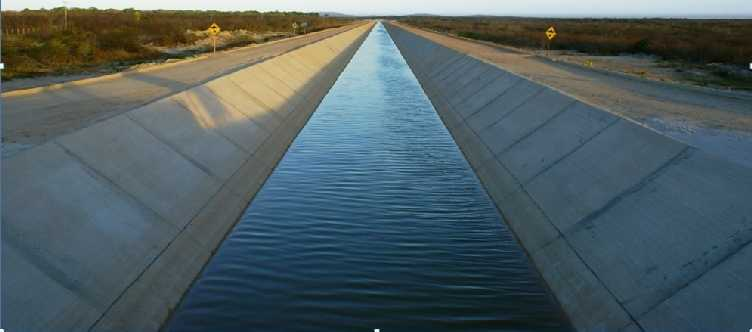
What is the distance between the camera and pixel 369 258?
11961 millimetres

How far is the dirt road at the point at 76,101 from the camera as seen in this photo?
1500cm

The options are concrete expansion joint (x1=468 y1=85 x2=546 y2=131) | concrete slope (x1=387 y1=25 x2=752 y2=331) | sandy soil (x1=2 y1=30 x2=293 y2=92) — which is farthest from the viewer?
sandy soil (x1=2 y1=30 x2=293 y2=92)

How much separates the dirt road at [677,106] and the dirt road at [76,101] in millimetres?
14431

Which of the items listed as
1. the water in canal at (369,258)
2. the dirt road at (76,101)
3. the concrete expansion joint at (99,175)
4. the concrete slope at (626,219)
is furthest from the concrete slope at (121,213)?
the concrete slope at (626,219)

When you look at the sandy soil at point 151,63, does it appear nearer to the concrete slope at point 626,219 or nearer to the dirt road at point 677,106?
the concrete slope at point 626,219

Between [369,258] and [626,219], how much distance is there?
4704mm

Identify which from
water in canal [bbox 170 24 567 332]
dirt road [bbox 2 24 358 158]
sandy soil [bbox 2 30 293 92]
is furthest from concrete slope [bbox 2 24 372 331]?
sandy soil [bbox 2 30 293 92]

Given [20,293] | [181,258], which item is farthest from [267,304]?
[20,293]

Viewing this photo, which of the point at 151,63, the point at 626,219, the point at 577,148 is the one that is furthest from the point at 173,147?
the point at 151,63

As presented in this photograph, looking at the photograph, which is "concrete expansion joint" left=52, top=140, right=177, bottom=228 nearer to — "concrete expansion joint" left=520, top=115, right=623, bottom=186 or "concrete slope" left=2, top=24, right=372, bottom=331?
"concrete slope" left=2, top=24, right=372, bottom=331

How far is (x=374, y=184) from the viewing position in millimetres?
17312

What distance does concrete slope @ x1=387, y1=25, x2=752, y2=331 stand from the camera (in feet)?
27.6

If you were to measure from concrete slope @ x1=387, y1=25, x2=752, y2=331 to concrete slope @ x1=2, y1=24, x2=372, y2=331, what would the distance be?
6.69m

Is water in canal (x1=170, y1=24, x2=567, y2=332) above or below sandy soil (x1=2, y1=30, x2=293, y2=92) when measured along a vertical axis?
below
